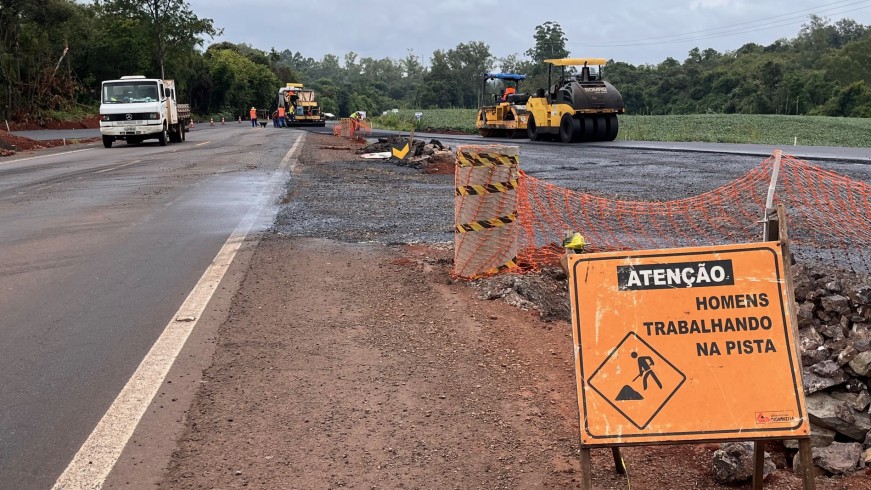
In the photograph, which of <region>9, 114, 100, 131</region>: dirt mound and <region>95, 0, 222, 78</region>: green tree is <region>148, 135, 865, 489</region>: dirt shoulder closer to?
Answer: <region>9, 114, 100, 131</region>: dirt mound

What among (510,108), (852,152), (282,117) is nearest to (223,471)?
(852,152)

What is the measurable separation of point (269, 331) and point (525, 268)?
291 centimetres

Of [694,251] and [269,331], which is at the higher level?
[694,251]

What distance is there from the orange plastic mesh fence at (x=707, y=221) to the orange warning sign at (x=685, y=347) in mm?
4269

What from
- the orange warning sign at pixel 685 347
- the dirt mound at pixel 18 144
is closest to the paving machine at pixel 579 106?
the dirt mound at pixel 18 144

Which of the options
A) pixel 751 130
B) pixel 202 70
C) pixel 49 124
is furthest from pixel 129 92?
pixel 202 70

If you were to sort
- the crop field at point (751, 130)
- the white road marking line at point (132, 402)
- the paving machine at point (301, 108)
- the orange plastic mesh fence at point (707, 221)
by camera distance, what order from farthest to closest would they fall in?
the paving machine at point (301, 108)
the crop field at point (751, 130)
the orange plastic mesh fence at point (707, 221)
the white road marking line at point (132, 402)

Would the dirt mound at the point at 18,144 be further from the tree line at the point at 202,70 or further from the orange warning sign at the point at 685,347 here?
the orange warning sign at the point at 685,347

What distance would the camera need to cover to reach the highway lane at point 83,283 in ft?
15.1

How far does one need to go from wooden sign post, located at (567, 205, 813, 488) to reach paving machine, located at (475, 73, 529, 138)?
35.2 m

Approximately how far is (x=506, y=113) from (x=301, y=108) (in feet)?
94.6

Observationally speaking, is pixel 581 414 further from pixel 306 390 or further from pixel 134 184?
pixel 134 184

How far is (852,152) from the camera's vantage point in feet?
73.2

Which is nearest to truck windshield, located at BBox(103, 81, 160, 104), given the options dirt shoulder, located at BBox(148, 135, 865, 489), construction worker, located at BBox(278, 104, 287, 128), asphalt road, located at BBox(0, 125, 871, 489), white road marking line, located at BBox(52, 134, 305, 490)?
asphalt road, located at BBox(0, 125, 871, 489)
